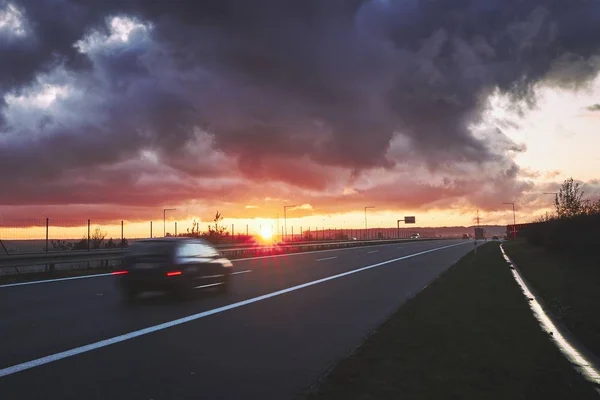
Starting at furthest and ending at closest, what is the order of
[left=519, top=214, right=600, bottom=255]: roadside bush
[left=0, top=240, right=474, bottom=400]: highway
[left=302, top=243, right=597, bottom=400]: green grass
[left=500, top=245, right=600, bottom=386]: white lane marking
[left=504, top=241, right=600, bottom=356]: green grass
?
1. [left=519, top=214, right=600, bottom=255]: roadside bush
2. [left=504, top=241, right=600, bottom=356]: green grass
3. [left=500, top=245, right=600, bottom=386]: white lane marking
4. [left=0, top=240, right=474, bottom=400]: highway
5. [left=302, top=243, right=597, bottom=400]: green grass

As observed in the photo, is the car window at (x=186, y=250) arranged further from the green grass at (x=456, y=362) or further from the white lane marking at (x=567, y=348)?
the white lane marking at (x=567, y=348)

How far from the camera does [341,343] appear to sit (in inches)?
306

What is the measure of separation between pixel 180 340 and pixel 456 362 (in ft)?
13.9

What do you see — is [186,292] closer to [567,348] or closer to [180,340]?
[180,340]

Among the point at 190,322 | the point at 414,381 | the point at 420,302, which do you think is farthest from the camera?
the point at 420,302

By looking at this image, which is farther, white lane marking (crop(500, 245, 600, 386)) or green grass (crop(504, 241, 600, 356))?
green grass (crop(504, 241, 600, 356))

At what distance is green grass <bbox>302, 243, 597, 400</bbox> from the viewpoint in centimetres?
520

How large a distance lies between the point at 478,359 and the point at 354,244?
5696cm

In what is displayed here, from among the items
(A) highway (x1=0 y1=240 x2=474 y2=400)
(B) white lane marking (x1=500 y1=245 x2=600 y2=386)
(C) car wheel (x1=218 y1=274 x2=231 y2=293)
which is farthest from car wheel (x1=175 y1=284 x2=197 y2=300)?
(B) white lane marking (x1=500 y1=245 x2=600 y2=386)

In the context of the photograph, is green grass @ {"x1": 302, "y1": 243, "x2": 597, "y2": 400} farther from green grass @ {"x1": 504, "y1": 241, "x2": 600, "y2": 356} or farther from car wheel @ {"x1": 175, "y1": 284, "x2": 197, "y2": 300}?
car wheel @ {"x1": 175, "y1": 284, "x2": 197, "y2": 300}

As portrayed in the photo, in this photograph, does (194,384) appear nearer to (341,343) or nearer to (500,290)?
(341,343)

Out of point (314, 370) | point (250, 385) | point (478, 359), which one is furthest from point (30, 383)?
point (478, 359)

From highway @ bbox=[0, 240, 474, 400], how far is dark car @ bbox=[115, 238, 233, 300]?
0.39 m

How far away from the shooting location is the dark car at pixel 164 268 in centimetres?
1204
